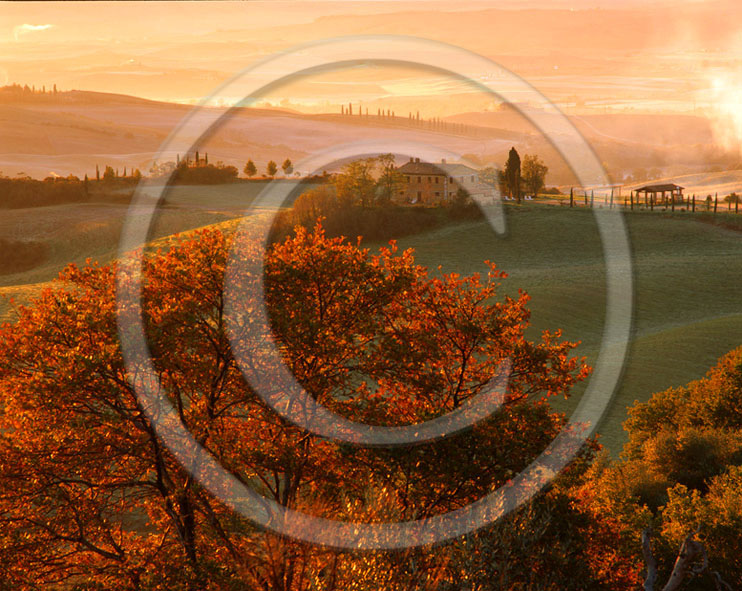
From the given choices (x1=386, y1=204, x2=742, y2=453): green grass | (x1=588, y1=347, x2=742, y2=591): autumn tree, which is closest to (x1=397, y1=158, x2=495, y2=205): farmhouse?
(x1=386, y1=204, x2=742, y2=453): green grass

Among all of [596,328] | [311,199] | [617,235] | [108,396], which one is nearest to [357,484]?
[108,396]

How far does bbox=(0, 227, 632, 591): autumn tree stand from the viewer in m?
18.0

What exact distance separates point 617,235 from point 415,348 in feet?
340

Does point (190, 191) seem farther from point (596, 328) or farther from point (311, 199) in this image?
point (596, 328)

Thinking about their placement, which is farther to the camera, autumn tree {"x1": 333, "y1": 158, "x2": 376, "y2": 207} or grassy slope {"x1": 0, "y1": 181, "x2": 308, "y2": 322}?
autumn tree {"x1": 333, "y1": 158, "x2": 376, "y2": 207}

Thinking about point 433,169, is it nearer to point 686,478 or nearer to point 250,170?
point 250,170

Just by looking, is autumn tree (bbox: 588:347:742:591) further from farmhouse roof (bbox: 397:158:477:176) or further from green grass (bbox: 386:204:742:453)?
farmhouse roof (bbox: 397:158:477:176)

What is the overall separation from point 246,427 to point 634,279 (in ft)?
245

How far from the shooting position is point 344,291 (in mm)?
22297

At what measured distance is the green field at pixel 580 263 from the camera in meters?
57.8

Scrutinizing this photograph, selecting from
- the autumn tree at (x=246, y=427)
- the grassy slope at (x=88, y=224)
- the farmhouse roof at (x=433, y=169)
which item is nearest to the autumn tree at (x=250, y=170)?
the grassy slope at (x=88, y=224)

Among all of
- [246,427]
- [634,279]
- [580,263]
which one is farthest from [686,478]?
[580,263]

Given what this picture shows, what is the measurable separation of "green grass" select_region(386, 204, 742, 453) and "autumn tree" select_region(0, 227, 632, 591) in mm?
23139

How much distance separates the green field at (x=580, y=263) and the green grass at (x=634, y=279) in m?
0.14
